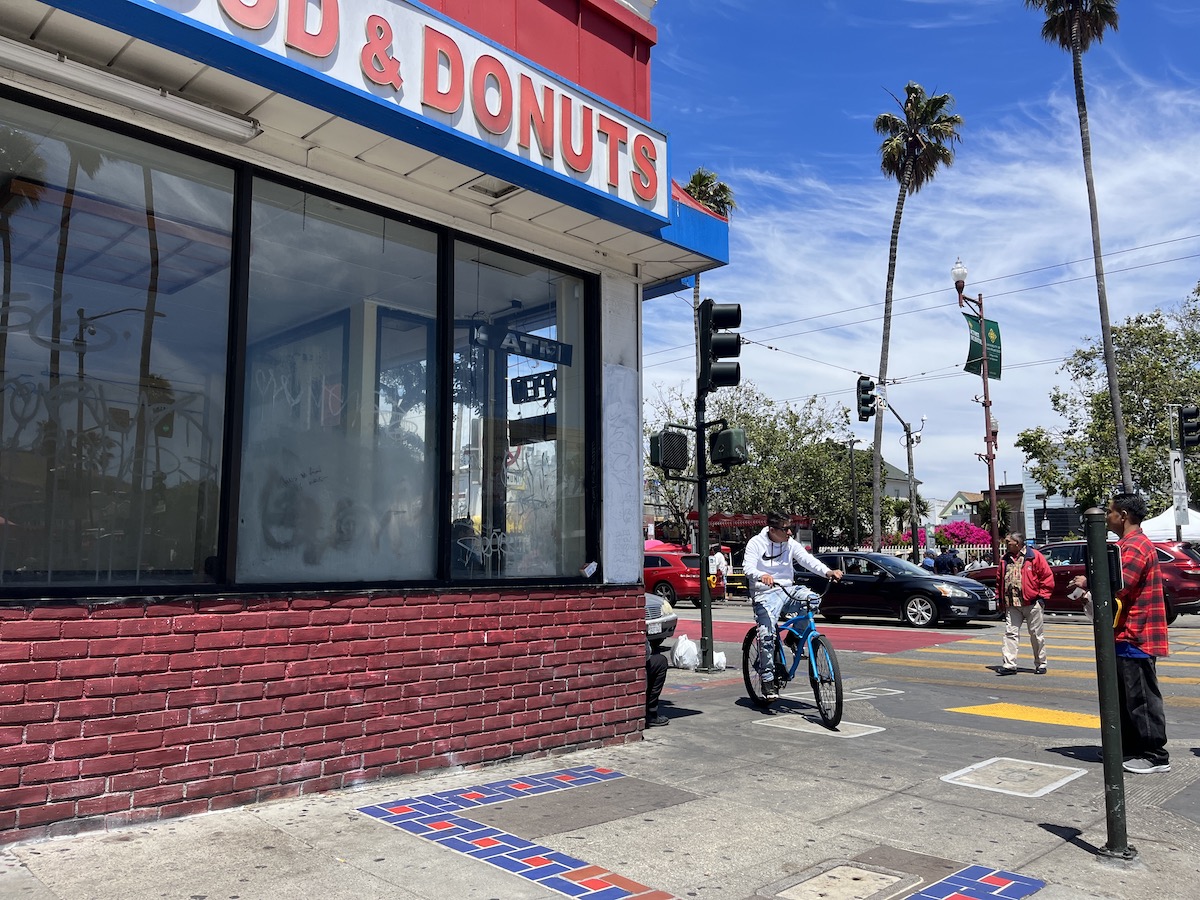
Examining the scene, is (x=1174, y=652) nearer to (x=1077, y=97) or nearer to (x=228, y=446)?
(x=228, y=446)

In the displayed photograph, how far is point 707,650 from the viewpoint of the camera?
11695 millimetres

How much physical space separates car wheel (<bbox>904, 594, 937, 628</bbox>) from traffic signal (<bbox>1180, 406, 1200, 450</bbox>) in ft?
25.9

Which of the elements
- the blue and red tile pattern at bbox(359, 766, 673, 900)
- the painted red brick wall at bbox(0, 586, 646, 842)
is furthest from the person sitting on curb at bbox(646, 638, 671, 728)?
the blue and red tile pattern at bbox(359, 766, 673, 900)

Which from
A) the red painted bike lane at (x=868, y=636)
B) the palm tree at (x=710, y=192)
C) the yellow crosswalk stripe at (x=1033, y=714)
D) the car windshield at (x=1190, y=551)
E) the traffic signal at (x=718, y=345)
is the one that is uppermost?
the palm tree at (x=710, y=192)

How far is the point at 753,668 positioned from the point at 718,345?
12.1ft

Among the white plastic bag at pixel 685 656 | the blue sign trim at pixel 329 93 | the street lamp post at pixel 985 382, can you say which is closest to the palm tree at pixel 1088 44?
the street lamp post at pixel 985 382

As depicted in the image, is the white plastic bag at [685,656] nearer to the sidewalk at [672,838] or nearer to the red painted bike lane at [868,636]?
the red painted bike lane at [868,636]

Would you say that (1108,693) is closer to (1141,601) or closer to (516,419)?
(1141,601)

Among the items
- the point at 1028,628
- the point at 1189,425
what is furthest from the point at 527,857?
the point at 1189,425

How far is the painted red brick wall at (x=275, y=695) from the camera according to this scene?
4.38 metres

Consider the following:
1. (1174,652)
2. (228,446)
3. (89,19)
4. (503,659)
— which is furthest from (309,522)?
(1174,652)

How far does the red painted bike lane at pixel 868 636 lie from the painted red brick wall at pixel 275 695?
379 inches

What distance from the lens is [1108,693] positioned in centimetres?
458

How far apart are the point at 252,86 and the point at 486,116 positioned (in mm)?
1368
